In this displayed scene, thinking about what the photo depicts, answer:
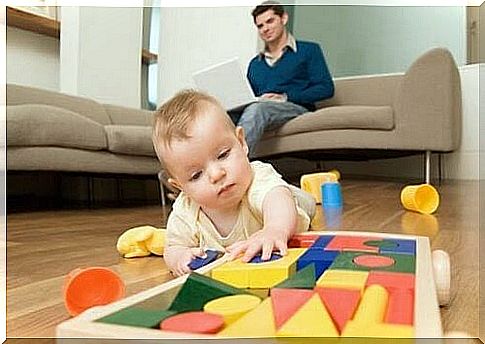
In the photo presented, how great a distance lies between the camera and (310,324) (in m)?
0.41

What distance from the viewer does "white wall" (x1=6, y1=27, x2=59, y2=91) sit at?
2771 millimetres

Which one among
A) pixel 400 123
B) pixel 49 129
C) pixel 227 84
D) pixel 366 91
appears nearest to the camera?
pixel 49 129

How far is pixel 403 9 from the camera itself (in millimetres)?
3744

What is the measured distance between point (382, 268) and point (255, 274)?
13cm

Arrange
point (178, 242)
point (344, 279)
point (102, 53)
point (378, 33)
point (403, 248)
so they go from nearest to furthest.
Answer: point (344, 279) < point (403, 248) < point (178, 242) < point (102, 53) < point (378, 33)

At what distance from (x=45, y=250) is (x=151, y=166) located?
1084mm

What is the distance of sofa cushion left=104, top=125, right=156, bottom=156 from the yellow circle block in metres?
1.61

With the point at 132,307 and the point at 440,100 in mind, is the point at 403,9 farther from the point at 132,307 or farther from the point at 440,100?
the point at 132,307

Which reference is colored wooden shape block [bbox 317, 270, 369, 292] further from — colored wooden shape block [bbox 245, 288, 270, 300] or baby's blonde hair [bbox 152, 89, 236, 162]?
baby's blonde hair [bbox 152, 89, 236, 162]

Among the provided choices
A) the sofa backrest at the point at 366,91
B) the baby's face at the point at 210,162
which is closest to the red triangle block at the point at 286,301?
the baby's face at the point at 210,162

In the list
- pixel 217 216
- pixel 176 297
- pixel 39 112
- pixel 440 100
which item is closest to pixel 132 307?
pixel 176 297

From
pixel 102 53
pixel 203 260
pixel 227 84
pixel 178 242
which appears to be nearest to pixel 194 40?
pixel 102 53

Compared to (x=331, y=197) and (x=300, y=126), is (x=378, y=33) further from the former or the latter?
(x=331, y=197)

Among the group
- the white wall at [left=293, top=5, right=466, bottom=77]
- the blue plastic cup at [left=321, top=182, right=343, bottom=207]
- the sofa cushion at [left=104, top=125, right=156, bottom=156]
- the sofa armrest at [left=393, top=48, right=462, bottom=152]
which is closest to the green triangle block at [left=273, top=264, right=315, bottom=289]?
the blue plastic cup at [left=321, top=182, right=343, bottom=207]
